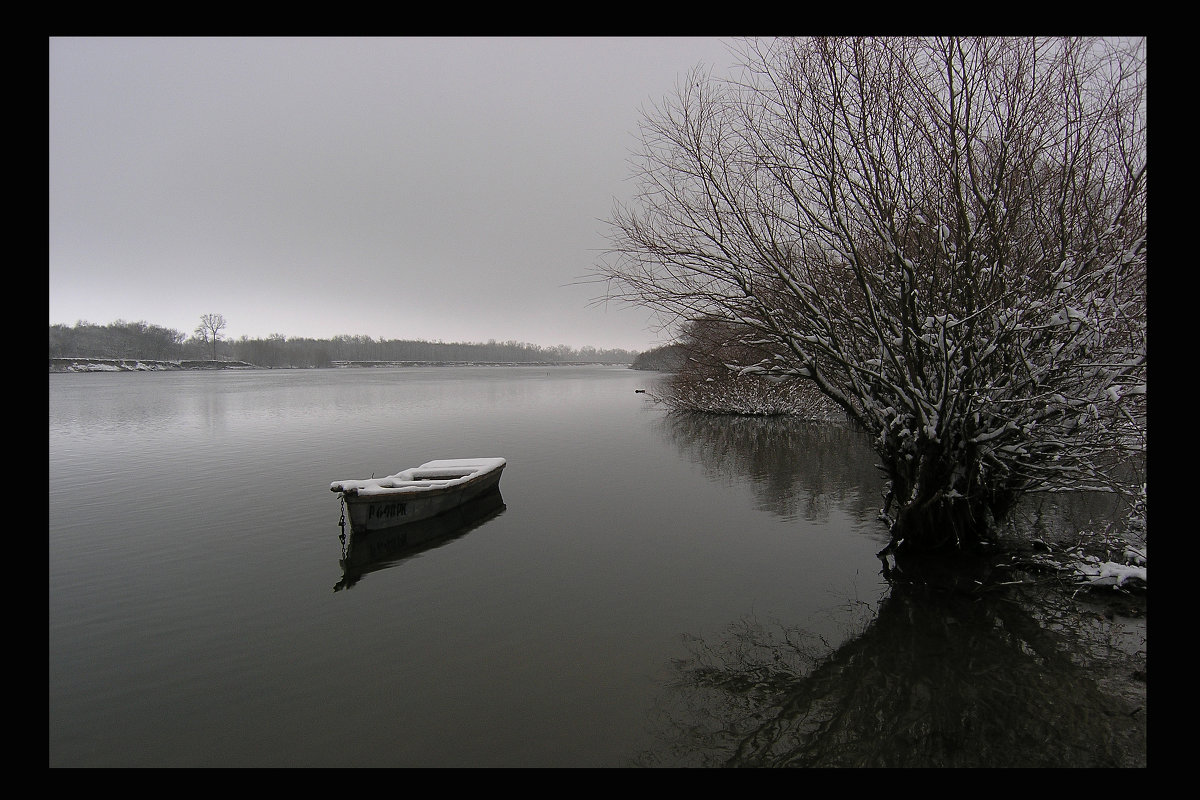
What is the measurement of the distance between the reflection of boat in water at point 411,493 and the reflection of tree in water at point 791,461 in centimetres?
738

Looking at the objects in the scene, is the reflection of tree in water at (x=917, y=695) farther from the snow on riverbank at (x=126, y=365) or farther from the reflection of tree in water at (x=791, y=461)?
the snow on riverbank at (x=126, y=365)

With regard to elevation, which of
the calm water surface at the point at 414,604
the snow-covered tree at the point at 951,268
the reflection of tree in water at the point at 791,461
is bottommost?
the calm water surface at the point at 414,604

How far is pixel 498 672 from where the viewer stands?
6.77m

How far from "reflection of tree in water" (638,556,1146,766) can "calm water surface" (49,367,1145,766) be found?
30 millimetres

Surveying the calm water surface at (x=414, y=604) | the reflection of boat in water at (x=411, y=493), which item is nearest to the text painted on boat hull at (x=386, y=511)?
the reflection of boat in water at (x=411, y=493)

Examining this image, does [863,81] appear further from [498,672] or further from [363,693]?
[363,693]

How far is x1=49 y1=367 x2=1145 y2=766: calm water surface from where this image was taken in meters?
5.36

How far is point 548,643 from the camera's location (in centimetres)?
751

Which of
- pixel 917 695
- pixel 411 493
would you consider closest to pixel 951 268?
pixel 917 695

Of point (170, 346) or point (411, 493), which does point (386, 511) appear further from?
point (170, 346)

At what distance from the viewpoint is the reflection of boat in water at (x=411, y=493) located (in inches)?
450

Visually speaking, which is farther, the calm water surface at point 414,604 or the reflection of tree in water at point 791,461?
the reflection of tree in water at point 791,461

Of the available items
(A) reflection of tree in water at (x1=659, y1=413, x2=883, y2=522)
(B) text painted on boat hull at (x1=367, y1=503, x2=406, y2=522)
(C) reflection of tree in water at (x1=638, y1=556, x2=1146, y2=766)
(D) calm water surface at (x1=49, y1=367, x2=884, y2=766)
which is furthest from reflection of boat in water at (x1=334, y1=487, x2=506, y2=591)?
(A) reflection of tree in water at (x1=659, y1=413, x2=883, y2=522)
